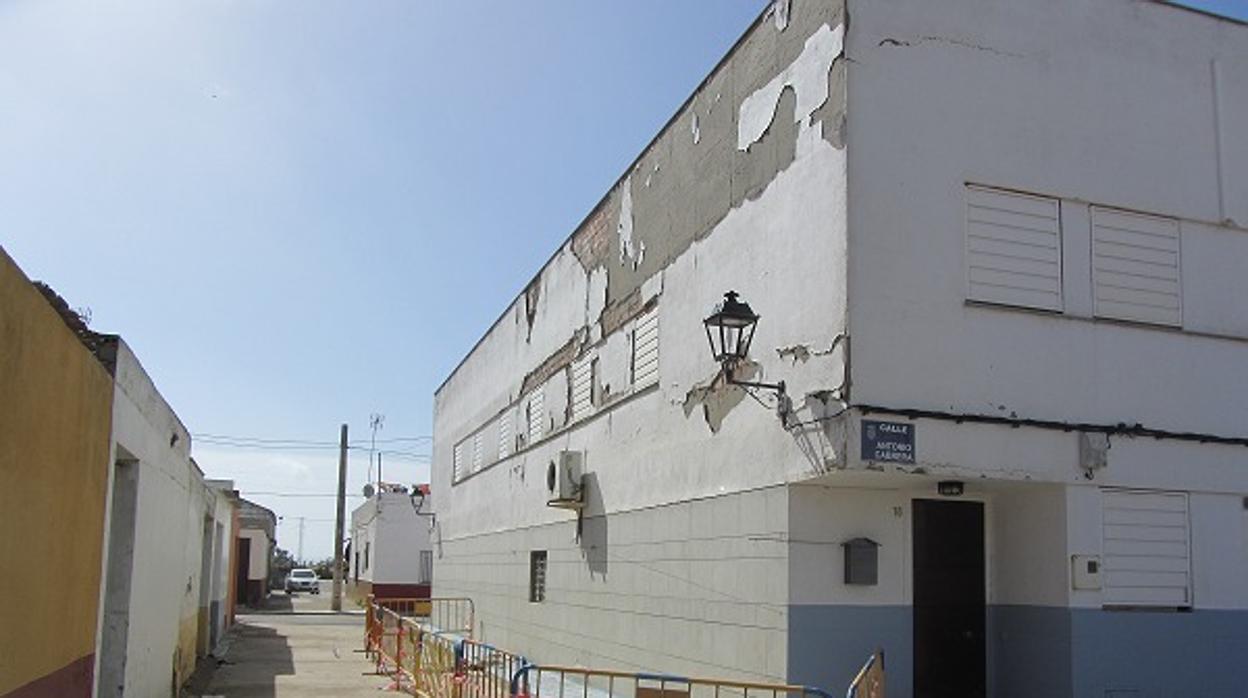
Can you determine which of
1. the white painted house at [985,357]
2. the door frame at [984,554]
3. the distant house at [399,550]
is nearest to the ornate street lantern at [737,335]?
the white painted house at [985,357]

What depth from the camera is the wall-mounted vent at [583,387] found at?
16156mm

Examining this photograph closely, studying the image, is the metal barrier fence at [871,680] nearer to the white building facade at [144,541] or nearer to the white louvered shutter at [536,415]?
the white building facade at [144,541]

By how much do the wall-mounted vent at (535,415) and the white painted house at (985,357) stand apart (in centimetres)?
745

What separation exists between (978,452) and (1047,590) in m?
1.31

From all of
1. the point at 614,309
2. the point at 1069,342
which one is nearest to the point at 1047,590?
the point at 1069,342

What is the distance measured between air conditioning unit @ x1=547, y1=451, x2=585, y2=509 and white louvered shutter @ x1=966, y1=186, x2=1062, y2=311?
7.25 meters

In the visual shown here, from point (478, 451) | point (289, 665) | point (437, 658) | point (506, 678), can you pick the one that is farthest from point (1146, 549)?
point (478, 451)

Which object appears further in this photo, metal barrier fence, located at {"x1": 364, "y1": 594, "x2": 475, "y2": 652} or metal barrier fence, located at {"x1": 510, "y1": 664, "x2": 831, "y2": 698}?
metal barrier fence, located at {"x1": 364, "y1": 594, "x2": 475, "y2": 652}

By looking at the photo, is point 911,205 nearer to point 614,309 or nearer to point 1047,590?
point 1047,590

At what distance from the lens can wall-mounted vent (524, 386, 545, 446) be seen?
19016 mm

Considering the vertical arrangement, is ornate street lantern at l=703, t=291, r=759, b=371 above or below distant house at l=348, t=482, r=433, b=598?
above

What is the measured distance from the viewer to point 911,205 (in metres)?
9.68

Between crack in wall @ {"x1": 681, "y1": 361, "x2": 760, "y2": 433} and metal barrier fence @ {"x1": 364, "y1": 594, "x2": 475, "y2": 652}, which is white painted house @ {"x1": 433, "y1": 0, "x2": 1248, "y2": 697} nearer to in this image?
crack in wall @ {"x1": 681, "y1": 361, "x2": 760, "y2": 433}

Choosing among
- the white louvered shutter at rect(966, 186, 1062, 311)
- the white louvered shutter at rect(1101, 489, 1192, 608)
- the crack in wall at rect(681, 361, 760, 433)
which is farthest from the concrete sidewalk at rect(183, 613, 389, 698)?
the white louvered shutter at rect(966, 186, 1062, 311)
